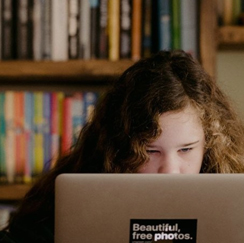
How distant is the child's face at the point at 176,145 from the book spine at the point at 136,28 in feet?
1.25

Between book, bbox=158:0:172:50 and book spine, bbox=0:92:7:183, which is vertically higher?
book, bbox=158:0:172:50

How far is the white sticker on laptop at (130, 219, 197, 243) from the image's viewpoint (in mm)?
674

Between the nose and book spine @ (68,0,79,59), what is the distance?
19.8 inches

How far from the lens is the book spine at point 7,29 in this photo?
1.41m

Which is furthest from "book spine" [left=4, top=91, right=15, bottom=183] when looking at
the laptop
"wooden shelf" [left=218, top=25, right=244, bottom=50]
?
the laptop

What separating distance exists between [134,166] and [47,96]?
0.47 m

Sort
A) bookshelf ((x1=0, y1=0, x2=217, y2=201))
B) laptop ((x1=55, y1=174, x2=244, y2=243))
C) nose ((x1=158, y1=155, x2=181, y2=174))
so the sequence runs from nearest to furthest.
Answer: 1. laptop ((x1=55, y1=174, x2=244, y2=243))
2. nose ((x1=158, y1=155, x2=181, y2=174))
3. bookshelf ((x1=0, y1=0, x2=217, y2=201))

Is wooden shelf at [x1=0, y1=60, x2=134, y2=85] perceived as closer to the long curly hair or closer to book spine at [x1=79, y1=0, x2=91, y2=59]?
book spine at [x1=79, y1=0, x2=91, y2=59]

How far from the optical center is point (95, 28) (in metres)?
1.40

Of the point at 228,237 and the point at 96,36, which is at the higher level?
the point at 96,36

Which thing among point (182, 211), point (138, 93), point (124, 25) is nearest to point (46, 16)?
point (124, 25)

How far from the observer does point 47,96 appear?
1.44 metres

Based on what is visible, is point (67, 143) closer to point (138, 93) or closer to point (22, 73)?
point (22, 73)

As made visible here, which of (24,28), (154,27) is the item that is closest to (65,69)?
(24,28)
